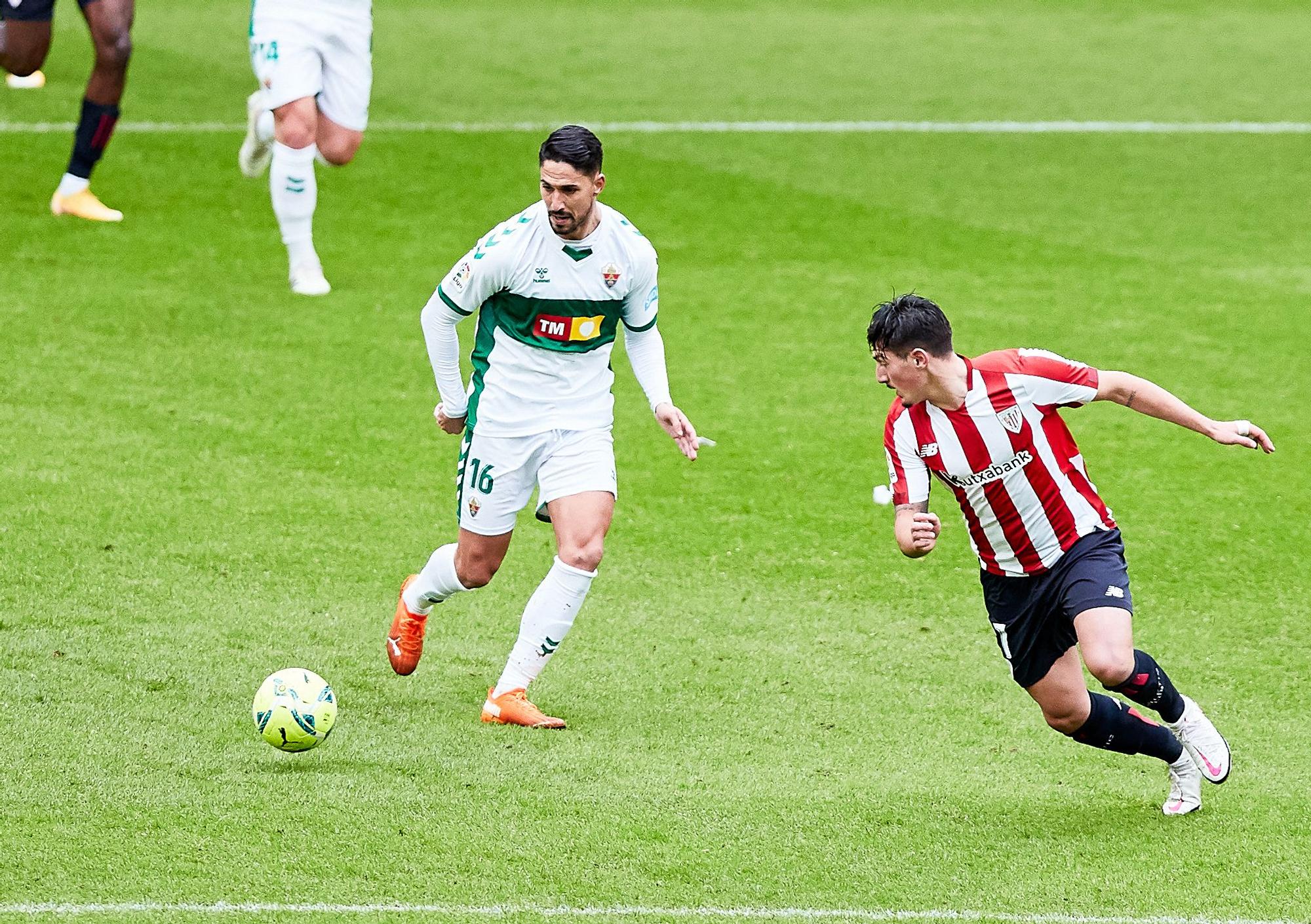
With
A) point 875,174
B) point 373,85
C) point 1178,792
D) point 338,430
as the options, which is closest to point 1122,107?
point 875,174

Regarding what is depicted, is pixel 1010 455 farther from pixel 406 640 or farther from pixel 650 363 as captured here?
pixel 406 640

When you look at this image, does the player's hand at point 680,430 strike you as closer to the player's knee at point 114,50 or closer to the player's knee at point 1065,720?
the player's knee at point 1065,720

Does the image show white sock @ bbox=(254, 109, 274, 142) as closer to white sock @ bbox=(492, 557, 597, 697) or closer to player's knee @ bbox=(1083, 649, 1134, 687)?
white sock @ bbox=(492, 557, 597, 697)

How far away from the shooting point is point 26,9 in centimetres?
1199

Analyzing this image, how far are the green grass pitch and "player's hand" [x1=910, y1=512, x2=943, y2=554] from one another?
0.95 metres

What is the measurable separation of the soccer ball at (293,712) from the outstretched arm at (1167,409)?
2723mm

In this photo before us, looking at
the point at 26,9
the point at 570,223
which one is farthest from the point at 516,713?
the point at 26,9

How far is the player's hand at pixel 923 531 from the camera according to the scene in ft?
17.8

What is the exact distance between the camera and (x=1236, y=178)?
1523 centimetres

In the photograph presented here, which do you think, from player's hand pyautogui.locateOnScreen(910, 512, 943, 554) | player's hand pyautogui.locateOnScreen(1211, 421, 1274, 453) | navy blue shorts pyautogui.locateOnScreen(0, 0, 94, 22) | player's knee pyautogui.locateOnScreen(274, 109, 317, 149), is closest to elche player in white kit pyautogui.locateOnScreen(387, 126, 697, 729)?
player's hand pyautogui.locateOnScreen(910, 512, 943, 554)

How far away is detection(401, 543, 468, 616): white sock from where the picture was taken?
6.78 meters

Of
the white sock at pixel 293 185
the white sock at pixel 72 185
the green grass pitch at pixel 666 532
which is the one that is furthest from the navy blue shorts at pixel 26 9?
the white sock at pixel 293 185

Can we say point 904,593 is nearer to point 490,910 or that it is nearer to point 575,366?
point 575,366

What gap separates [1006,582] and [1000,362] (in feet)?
2.40
